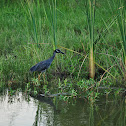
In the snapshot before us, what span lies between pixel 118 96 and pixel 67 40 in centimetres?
339

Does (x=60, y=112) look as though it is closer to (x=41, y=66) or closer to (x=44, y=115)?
(x=44, y=115)

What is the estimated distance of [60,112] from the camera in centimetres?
509

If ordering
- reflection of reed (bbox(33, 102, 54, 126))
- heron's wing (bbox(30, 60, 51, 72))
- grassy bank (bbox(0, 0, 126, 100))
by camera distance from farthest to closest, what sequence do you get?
1. heron's wing (bbox(30, 60, 51, 72))
2. grassy bank (bbox(0, 0, 126, 100))
3. reflection of reed (bbox(33, 102, 54, 126))

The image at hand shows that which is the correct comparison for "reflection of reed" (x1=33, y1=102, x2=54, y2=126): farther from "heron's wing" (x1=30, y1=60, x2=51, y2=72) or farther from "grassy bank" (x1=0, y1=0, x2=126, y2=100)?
"heron's wing" (x1=30, y1=60, x2=51, y2=72)

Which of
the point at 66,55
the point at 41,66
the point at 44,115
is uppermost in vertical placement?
the point at 66,55

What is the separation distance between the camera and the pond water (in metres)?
4.58

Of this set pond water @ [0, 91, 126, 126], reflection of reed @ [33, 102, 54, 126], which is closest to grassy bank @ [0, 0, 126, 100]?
pond water @ [0, 91, 126, 126]

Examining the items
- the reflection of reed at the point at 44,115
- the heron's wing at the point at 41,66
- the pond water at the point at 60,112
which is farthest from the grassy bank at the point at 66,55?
the reflection of reed at the point at 44,115

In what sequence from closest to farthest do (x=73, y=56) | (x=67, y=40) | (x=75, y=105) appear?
1. (x=75, y=105)
2. (x=73, y=56)
3. (x=67, y=40)

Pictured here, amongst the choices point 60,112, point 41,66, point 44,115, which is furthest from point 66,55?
point 44,115

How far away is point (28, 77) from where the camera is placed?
23.3 ft

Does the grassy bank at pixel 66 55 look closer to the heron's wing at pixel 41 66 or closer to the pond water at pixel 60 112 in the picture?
the heron's wing at pixel 41 66

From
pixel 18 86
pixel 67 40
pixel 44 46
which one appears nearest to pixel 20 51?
pixel 44 46

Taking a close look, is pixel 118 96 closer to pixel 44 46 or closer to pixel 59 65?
pixel 59 65
